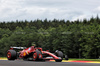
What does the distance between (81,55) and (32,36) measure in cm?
3435

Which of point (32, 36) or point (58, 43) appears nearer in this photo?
point (58, 43)

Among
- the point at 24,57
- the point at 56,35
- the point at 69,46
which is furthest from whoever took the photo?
the point at 56,35

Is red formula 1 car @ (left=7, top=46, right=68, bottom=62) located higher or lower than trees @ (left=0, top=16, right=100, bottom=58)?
higher

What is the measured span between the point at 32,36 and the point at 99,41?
150ft

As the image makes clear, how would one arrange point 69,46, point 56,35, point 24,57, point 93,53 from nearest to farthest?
point 24,57
point 93,53
point 69,46
point 56,35

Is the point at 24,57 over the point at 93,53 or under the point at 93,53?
over

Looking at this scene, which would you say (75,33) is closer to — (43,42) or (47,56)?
(43,42)

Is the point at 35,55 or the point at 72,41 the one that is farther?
the point at 72,41

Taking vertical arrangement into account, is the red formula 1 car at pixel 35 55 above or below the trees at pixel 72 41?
above

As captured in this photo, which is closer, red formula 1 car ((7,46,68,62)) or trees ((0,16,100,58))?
red formula 1 car ((7,46,68,62))

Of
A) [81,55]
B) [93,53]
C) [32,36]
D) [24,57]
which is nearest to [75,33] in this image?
[81,55]

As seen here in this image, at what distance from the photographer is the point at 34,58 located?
26.9 m

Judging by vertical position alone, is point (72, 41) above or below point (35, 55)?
below

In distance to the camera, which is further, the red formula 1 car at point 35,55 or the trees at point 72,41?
the trees at point 72,41
